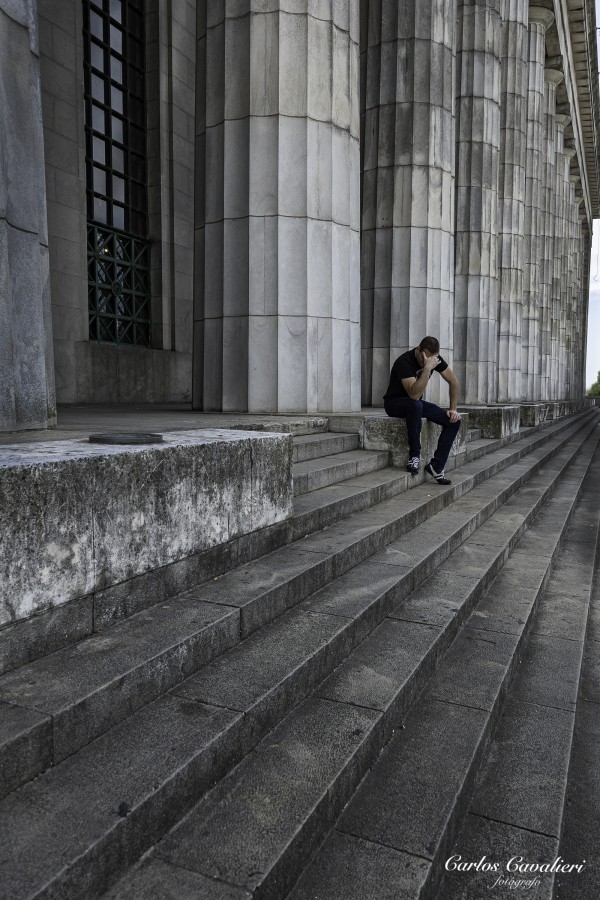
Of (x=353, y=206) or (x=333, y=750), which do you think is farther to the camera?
(x=353, y=206)

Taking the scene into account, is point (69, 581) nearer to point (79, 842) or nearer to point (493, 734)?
point (79, 842)

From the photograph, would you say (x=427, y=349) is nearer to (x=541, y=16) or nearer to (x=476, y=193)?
(x=476, y=193)

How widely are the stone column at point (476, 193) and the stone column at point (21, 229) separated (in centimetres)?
1391

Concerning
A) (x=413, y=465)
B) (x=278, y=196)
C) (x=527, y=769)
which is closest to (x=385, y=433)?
(x=413, y=465)

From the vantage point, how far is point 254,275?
8.50 meters

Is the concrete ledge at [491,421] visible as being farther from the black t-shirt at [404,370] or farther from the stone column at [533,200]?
the stone column at [533,200]

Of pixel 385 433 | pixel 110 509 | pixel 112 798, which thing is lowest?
pixel 112 798

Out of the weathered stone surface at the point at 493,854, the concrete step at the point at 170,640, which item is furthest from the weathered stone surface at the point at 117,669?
the weathered stone surface at the point at 493,854

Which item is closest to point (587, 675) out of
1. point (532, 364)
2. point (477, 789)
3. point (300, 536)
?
point (477, 789)

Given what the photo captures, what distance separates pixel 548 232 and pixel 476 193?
15.8 m

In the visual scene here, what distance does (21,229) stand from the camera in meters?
5.00

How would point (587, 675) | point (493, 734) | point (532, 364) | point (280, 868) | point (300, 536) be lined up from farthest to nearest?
point (532, 364) < point (300, 536) < point (587, 675) < point (493, 734) < point (280, 868)

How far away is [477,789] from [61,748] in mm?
1629

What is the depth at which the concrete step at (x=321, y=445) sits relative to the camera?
6469mm
